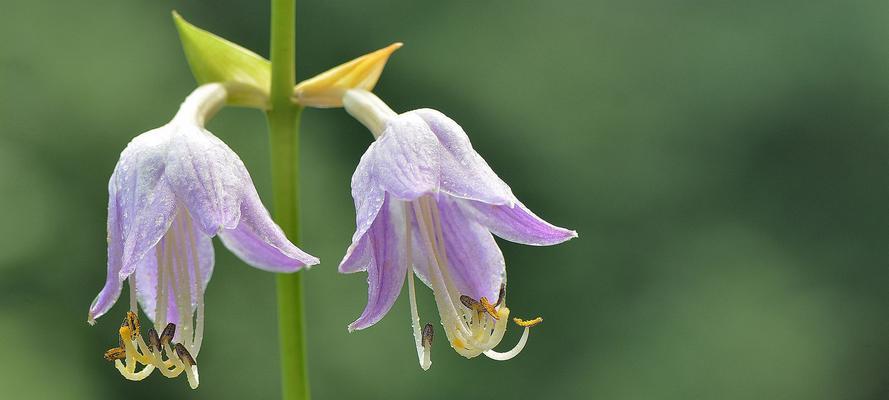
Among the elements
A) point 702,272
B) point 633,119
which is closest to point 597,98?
point 633,119

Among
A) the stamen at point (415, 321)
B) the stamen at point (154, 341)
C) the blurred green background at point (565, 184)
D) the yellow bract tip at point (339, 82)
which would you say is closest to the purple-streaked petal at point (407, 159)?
the stamen at point (415, 321)

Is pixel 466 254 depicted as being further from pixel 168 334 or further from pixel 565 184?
pixel 565 184

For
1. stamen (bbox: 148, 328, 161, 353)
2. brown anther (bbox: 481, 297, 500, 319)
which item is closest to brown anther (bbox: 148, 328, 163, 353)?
stamen (bbox: 148, 328, 161, 353)

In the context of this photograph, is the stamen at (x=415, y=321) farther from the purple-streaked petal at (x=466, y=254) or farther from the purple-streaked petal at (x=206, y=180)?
the purple-streaked petal at (x=206, y=180)

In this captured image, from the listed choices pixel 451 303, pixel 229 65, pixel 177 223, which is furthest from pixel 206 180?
pixel 451 303

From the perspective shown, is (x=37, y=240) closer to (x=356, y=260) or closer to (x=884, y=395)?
(x=356, y=260)

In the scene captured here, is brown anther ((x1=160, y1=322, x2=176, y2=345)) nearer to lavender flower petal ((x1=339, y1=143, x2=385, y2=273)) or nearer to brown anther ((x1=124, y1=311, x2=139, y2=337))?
brown anther ((x1=124, y1=311, x2=139, y2=337))
